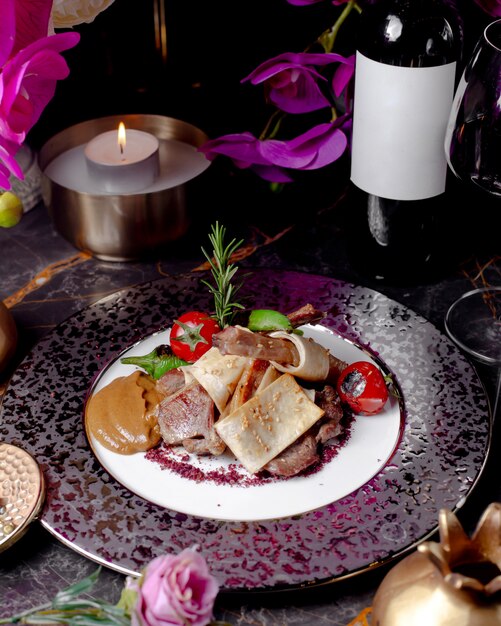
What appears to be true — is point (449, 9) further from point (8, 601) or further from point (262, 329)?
point (8, 601)

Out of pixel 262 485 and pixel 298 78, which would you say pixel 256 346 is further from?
pixel 298 78

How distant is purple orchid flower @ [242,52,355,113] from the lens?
135 centimetres

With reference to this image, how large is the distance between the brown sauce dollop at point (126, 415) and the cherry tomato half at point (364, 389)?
0.81 ft

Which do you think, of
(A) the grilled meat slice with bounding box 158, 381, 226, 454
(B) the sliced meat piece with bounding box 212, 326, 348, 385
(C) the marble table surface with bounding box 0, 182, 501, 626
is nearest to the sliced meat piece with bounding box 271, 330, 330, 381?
(B) the sliced meat piece with bounding box 212, 326, 348, 385

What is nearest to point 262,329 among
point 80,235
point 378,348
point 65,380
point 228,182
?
point 378,348

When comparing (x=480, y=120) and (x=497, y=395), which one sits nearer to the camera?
(x=480, y=120)

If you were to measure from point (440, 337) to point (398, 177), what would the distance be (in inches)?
9.3

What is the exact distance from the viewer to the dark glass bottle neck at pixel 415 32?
115cm

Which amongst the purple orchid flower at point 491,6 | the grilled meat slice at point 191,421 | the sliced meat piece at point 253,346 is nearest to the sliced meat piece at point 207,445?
the grilled meat slice at point 191,421

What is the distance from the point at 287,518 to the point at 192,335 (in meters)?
0.31

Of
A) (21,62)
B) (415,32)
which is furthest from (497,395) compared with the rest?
(21,62)

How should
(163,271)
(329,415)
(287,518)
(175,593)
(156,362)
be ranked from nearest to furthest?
(175,593), (287,518), (329,415), (156,362), (163,271)

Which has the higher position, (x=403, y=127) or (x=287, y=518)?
(x=403, y=127)

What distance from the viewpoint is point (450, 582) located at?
730 millimetres
